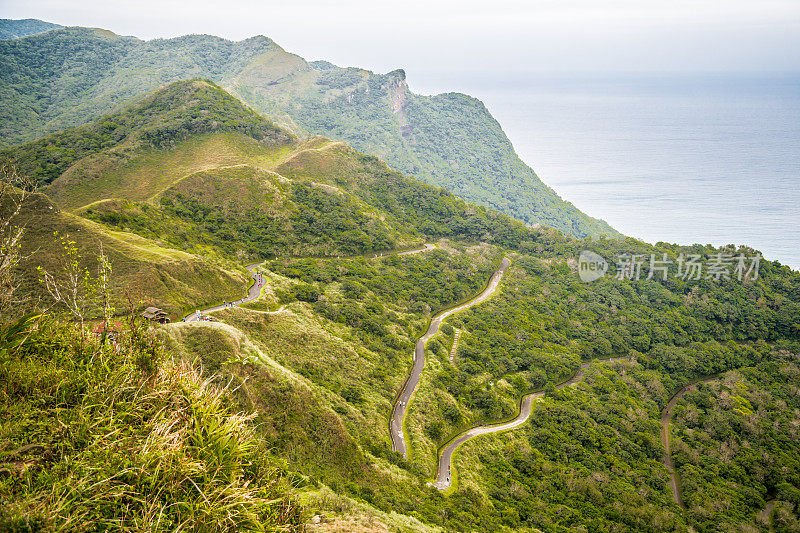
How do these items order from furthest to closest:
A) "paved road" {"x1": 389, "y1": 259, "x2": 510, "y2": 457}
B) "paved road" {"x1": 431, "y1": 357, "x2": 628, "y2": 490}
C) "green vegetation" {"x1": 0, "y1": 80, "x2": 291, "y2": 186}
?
"green vegetation" {"x1": 0, "y1": 80, "x2": 291, "y2": 186}
"paved road" {"x1": 389, "y1": 259, "x2": 510, "y2": 457}
"paved road" {"x1": 431, "y1": 357, "x2": 628, "y2": 490}

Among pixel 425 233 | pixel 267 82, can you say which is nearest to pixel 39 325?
pixel 425 233

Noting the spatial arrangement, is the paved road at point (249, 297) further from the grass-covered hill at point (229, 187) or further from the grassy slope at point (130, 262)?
the grass-covered hill at point (229, 187)

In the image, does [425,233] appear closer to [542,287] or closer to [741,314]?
[542,287]

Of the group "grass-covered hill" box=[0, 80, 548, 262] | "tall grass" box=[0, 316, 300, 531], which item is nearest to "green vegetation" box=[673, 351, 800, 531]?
"grass-covered hill" box=[0, 80, 548, 262]

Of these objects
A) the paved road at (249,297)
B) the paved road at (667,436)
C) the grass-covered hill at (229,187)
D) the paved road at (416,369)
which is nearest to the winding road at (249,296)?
the paved road at (249,297)

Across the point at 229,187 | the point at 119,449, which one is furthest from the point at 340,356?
the point at 229,187

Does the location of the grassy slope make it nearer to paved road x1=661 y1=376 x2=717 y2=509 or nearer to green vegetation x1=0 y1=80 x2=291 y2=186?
green vegetation x1=0 y1=80 x2=291 y2=186
